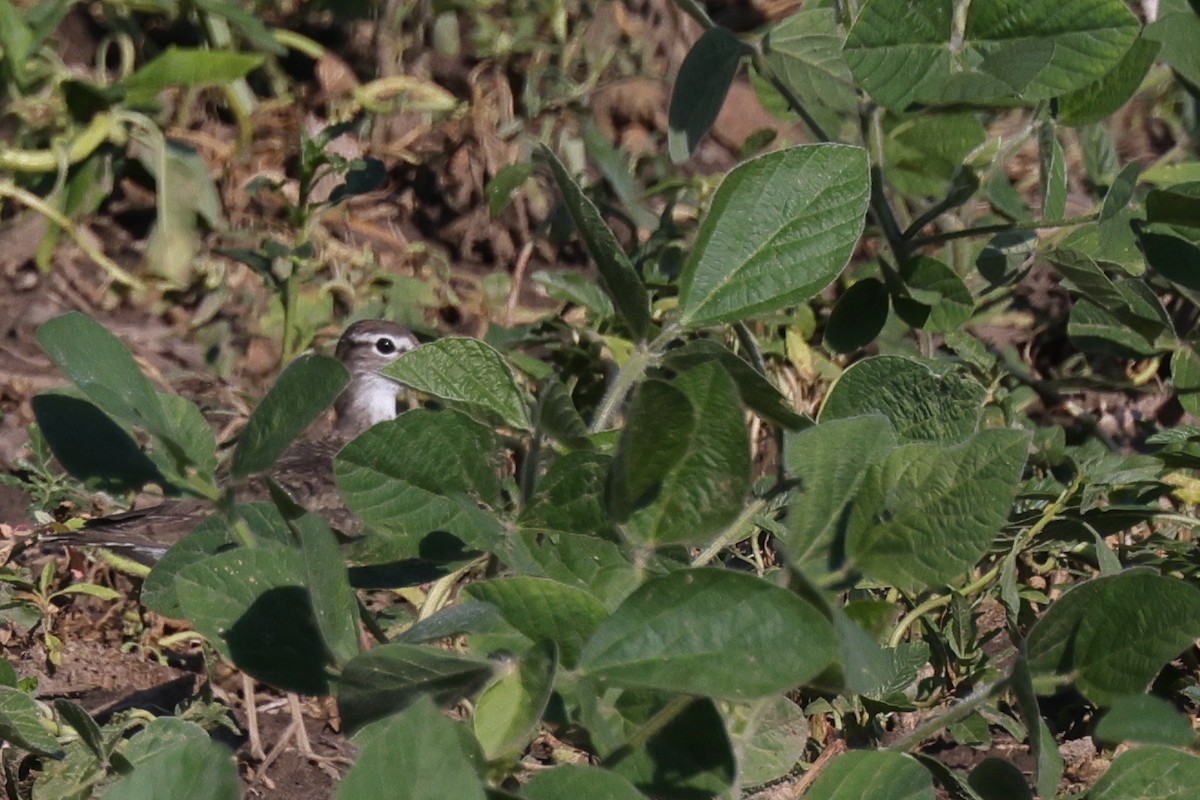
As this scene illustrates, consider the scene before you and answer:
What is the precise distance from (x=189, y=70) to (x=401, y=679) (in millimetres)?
4640

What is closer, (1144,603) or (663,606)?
(663,606)

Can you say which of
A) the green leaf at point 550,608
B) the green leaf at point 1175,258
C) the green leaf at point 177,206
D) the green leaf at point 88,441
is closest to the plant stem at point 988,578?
the green leaf at point 1175,258

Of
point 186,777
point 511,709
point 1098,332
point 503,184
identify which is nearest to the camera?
point 186,777

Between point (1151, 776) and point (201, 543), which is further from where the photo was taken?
point (201, 543)

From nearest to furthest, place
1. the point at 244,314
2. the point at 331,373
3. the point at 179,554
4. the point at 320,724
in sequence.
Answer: the point at 331,373 → the point at 179,554 → the point at 320,724 → the point at 244,314

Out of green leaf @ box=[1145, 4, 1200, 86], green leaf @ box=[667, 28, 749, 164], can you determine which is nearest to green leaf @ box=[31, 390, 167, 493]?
green leaf @ box=[667, 28, 749, 164]

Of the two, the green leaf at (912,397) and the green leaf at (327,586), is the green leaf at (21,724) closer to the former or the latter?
the green leaf at (327,586)

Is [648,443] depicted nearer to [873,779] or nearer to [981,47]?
[873,779]

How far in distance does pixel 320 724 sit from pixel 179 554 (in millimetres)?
1269

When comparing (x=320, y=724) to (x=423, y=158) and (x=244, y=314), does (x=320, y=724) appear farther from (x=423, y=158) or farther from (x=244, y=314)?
(x=423, y=158)

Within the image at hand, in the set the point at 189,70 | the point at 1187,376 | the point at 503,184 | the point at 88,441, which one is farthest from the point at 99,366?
the point at 189,70

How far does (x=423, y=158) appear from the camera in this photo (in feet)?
19.0

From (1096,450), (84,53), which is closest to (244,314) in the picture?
(84,53)

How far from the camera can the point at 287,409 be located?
145cm
